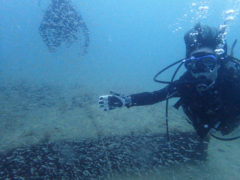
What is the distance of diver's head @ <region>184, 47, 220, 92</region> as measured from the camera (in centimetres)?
350

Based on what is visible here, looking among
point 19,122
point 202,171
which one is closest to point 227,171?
point 202,171

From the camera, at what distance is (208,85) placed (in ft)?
11.6

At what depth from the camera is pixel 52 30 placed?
48.3 feet

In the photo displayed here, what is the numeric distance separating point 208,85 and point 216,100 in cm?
33

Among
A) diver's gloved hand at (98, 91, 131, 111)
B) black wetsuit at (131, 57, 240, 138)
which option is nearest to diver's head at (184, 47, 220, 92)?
black wetsuit at (131, 57, 240, 138)

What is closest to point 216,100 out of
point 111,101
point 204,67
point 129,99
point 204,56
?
point 204,67

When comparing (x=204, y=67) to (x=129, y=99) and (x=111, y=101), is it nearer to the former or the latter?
(x=129, y=99)

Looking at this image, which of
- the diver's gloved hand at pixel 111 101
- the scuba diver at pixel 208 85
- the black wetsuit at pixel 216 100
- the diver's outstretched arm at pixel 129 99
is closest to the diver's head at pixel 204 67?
the scuba diver at pixel 208 85

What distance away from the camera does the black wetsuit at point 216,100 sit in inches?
141

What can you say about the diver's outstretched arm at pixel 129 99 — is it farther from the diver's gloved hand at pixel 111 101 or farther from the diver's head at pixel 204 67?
the diver's head at pixel 204 67

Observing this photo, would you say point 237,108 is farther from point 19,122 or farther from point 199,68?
point 19,122

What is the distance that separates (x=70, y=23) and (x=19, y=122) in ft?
30.6

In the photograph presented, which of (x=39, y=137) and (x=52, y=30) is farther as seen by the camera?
(x=52, y=30)

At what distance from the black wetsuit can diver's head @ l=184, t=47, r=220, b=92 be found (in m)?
0.11
